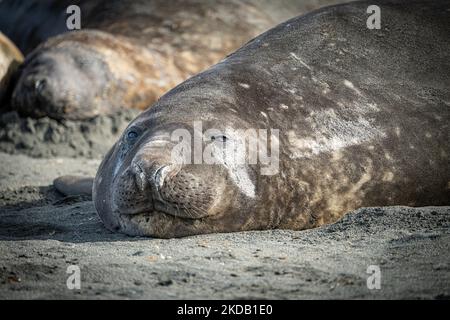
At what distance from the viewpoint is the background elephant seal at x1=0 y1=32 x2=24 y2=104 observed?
28.8 ft

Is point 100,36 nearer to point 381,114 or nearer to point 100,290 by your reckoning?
point 381,114

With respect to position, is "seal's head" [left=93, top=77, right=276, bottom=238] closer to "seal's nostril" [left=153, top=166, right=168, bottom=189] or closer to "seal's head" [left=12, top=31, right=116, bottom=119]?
"seal's nostril" [left=153, top=166, right=168, bottom=189]

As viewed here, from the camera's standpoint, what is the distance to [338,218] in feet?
16.0

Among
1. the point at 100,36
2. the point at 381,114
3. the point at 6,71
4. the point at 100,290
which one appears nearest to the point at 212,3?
the point at 100,36

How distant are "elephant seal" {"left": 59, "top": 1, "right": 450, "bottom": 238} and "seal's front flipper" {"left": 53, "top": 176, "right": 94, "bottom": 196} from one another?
104cm

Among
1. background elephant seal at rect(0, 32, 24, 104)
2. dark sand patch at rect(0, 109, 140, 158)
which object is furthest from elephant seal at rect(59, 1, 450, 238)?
background elephant seal at rect(0, 32, 24, 104)

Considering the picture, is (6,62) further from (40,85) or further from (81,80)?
(81,80)

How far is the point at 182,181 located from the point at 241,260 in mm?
606

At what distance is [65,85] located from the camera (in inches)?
320

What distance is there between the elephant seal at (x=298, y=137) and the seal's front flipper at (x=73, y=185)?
104 cm

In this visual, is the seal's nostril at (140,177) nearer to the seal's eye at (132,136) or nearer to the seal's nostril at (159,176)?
the seal's nostril at (159,176)

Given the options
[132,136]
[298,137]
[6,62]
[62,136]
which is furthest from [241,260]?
[6,62]

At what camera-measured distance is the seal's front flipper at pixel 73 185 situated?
6.15 m

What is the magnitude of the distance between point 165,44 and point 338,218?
4788mm
